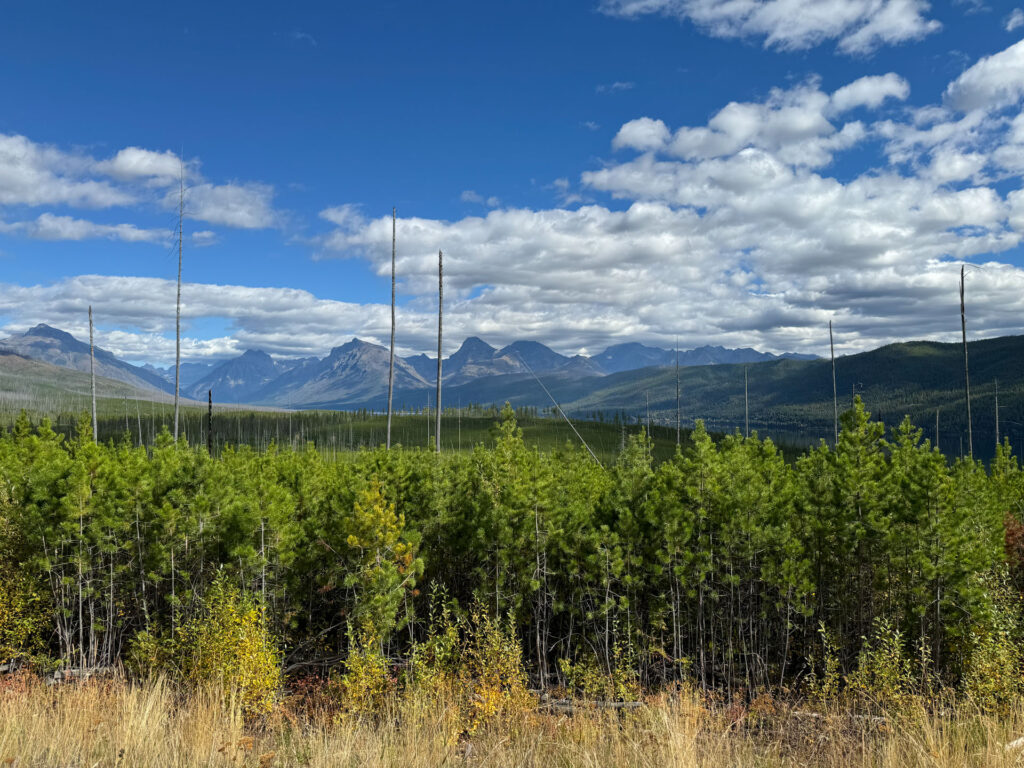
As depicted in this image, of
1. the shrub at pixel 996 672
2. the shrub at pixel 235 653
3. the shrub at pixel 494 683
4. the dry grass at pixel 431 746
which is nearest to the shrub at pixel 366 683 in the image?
the shrub at pixel 235 653

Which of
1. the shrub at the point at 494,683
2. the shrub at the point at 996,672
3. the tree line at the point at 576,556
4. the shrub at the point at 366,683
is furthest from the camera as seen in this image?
the tree line at the point at 576,556

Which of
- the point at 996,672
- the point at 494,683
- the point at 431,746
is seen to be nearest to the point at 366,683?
the point at 494,683

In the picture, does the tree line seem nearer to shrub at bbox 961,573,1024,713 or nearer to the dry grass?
shrub at bbox 961,573,1024,713

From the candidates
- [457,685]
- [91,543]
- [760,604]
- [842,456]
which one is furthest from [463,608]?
[842,456]

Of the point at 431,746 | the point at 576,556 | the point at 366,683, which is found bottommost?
the point at 366,683

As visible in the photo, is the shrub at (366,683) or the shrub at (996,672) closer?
the shrub at (996,672)

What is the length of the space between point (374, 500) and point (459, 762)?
34.0ft

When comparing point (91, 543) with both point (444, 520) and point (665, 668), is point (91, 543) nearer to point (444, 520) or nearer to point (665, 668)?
point (444, 520)

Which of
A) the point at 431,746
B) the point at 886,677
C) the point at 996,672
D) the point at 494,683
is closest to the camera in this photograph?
the point at 431,746

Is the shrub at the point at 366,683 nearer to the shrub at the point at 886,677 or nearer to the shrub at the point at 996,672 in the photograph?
the shrub at the point at 886,677

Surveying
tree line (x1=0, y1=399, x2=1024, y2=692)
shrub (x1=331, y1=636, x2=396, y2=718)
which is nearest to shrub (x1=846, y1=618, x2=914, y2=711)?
tree line (x1=0, y1=399, x2=1024, y2=692)

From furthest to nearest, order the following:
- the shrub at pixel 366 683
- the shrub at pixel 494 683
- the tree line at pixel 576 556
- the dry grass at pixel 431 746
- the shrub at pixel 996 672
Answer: the tree line at pixel 576 556, the shrub at pixel 366 683, the shrub at pixel 494 683, the shrub at pixel 996 672, the dry grass at pixel 431 746

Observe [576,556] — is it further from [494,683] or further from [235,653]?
[235,653]

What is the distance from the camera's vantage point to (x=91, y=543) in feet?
69.9
